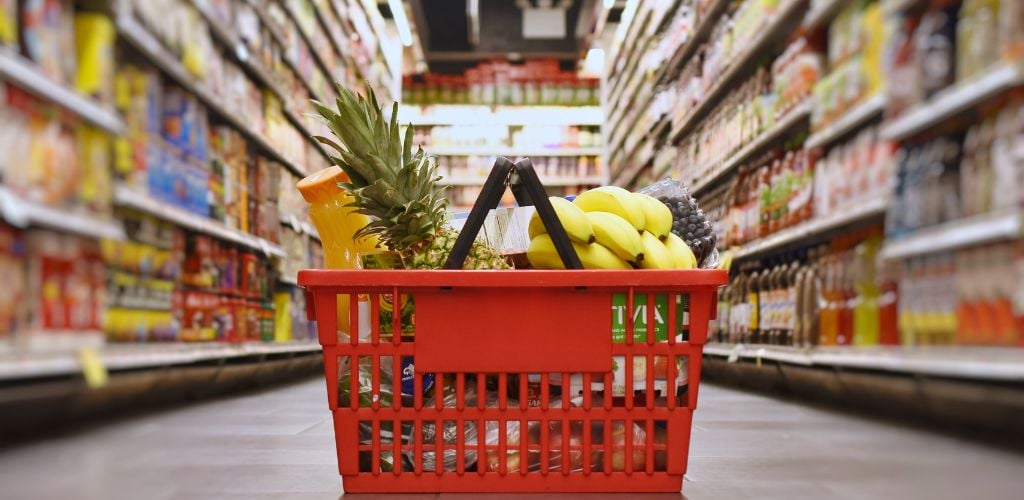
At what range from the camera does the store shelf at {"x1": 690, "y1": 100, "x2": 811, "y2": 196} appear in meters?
3.08

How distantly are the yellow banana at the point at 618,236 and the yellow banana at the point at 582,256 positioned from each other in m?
0.01

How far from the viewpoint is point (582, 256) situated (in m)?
1.30

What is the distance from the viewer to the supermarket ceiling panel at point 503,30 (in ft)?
27.9

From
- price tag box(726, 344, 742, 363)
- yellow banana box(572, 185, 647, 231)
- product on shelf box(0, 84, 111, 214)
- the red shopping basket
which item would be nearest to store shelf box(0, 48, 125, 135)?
product on shelf box(0, 84, 111, 214)

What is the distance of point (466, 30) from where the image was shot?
29.2ft

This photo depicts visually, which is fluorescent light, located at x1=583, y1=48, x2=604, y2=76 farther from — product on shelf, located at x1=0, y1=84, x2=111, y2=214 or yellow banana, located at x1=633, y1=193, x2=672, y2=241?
yellow banana, located at x1=633, y1=193, x2=672, y2=241

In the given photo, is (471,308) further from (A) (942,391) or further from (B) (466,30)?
(B) (466,30)

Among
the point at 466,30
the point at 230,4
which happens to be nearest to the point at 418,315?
the point at 230,4

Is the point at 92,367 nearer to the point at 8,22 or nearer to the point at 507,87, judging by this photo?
the point at 8,22

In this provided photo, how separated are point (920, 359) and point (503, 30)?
7.70 m

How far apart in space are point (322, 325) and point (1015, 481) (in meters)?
1.07

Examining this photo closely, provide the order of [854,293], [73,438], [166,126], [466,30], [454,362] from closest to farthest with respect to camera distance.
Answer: [454,362]
[73,438]
[854,293]
[166,126]
[466,30]

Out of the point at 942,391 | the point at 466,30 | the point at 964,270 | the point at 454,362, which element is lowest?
the point at 942,391

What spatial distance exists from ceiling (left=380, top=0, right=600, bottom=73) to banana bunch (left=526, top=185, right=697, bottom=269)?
24.3 feet
